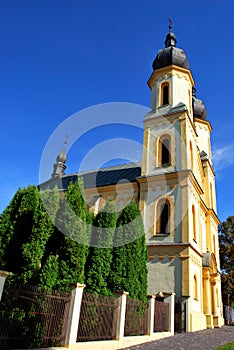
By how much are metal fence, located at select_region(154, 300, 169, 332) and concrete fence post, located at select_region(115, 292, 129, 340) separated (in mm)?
3028

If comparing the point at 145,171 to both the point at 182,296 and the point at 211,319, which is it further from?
the point at 211,319

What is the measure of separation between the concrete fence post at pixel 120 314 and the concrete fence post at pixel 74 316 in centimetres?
198

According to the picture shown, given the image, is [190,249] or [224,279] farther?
[224,279]

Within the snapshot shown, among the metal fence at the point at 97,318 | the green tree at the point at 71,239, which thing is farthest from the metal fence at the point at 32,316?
the green tree at the point at 71,239

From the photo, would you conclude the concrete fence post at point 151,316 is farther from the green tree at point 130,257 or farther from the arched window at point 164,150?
the arched window at point 164,150

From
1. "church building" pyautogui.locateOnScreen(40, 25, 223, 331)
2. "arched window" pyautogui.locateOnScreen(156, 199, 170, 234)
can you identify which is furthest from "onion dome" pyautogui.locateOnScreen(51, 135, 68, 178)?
"arched window" pyautogui.locateOnScreen(156, 199, 170, 234)

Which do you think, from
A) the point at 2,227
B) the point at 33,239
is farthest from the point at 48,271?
the point at 2,227

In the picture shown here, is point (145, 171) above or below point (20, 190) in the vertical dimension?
above

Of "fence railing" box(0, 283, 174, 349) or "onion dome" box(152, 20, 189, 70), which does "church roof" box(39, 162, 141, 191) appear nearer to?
"onion dome" box(152, 20, 189, 70)

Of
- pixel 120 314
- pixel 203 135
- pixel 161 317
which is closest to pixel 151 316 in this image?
pixel 161 317

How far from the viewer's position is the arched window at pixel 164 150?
63.8 ft

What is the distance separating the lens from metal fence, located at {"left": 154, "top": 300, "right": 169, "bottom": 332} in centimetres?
1192

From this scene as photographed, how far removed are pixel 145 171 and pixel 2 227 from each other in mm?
10766

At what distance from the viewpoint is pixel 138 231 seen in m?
12.7
